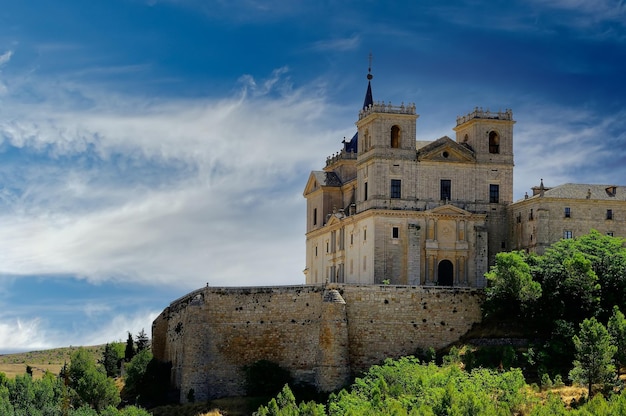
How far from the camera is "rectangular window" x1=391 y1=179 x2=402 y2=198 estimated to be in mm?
86500

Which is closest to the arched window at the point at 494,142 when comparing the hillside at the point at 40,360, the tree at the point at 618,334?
the tree at the point at 618,334

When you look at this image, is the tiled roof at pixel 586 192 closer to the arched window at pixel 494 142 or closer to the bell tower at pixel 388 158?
the arched window at pixel 494 142

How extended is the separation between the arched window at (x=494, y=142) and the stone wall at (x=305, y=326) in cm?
1394

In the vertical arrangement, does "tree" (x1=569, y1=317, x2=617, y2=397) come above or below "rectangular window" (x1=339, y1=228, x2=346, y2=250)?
below

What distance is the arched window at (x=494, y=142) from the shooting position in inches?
3512

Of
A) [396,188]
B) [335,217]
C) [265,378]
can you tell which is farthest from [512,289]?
[335,217]

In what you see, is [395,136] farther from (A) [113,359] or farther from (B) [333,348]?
(A) [113,359]

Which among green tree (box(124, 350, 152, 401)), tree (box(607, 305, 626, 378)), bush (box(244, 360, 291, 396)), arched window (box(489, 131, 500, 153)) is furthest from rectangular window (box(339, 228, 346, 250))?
tree (box(607, 305, 626, 378))

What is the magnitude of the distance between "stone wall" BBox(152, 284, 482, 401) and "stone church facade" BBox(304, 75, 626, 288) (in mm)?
5277

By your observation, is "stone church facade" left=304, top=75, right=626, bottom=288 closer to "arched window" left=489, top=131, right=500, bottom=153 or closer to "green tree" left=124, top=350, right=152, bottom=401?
"arched window" left=489, top=131, right=500, bottom=153

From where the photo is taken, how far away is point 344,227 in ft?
299

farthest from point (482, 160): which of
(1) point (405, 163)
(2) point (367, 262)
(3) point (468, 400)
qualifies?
(3) point (468, 400)

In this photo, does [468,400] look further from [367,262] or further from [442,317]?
[367,262]

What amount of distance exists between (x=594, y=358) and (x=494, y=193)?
77.6 feet
